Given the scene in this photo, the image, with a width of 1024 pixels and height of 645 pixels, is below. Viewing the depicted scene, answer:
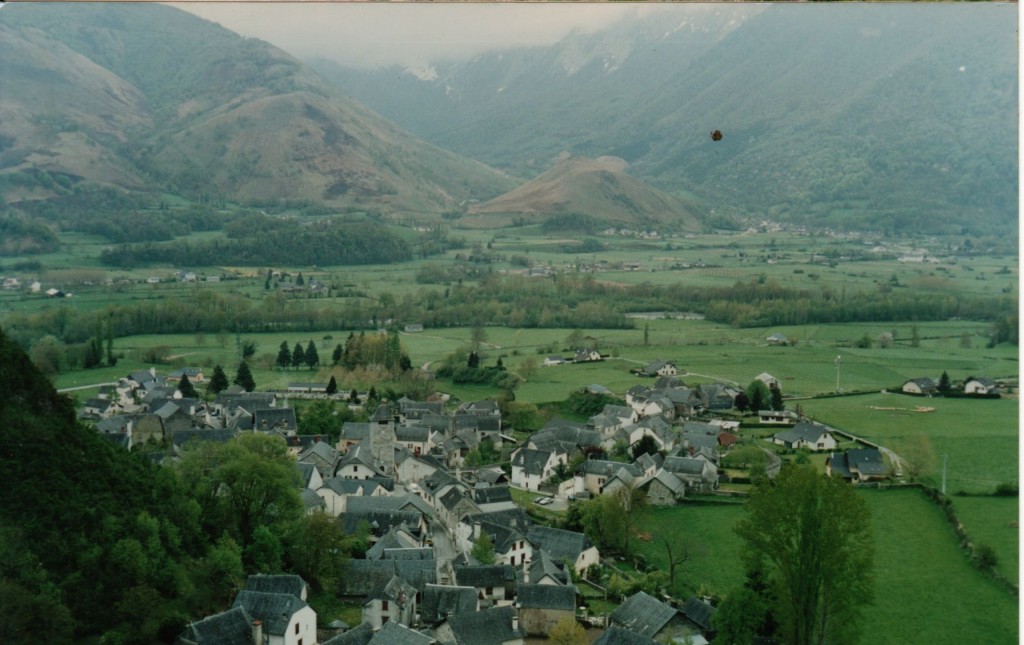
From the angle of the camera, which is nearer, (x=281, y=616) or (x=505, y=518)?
(x=281, y=616)

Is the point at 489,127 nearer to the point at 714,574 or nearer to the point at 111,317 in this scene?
the point at 111,317

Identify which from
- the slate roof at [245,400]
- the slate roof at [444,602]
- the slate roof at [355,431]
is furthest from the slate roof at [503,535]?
the slate roof at [245,400]

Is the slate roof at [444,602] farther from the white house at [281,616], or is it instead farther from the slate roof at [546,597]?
Result: the white house at [281,616]

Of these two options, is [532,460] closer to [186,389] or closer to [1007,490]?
[1007,490]

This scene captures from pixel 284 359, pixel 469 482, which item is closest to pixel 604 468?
pixel 469 482

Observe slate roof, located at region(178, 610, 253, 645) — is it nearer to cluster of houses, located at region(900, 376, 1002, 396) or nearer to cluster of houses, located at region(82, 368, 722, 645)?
cluster of houses, located at region(82, 368, 722, 645)

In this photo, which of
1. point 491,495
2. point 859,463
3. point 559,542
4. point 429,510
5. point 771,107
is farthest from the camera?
point 771,107

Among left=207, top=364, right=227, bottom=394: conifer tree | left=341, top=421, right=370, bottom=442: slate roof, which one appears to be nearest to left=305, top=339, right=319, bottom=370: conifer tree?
left=207, top=364, right=227, bottom=394: conifer tree
